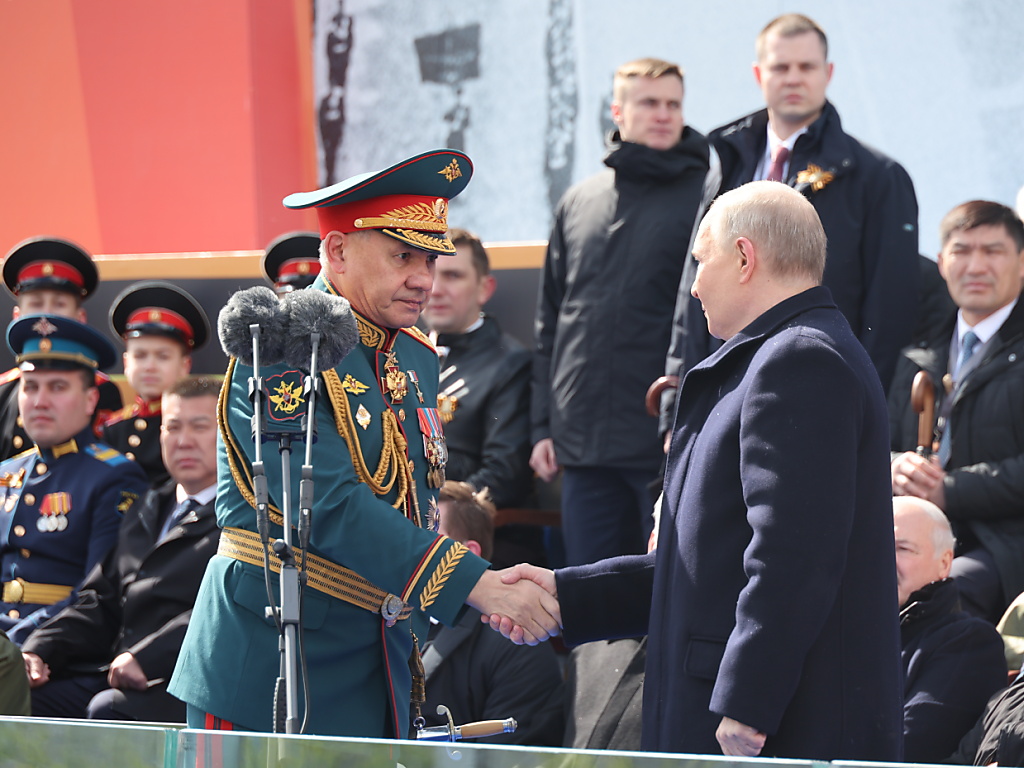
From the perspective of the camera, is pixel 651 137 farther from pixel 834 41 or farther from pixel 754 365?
pixel 834 41

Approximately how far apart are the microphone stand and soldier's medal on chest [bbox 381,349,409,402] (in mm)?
472

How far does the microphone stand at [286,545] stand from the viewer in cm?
215

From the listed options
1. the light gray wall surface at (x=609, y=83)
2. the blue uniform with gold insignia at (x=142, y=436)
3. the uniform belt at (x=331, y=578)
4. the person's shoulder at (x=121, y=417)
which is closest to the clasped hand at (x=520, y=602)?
the uniform belt at (x=331, y=578)

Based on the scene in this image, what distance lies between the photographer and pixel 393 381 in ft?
9.27

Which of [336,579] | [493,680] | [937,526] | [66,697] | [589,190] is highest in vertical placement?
[589,190]

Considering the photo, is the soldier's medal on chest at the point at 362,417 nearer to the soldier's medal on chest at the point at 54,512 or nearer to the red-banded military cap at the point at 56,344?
the soldier's medal on chest at the point at 54,512

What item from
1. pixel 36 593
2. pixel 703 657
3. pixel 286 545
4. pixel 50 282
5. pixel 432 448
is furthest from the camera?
pixel 50 282

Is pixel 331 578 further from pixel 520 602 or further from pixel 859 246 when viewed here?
pixel 859 246

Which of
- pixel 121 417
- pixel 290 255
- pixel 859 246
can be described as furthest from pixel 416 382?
pixel 121 417

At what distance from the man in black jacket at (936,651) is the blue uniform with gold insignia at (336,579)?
51.9 inches

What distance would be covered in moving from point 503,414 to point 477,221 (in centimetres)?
346

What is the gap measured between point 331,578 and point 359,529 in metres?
0.14

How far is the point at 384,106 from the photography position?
8.48m

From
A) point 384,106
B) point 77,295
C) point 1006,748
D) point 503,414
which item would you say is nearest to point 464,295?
point 503,414
